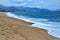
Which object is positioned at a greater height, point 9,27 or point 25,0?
point 25,0

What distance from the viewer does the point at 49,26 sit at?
18.2 ft

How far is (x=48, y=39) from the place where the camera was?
4.29m

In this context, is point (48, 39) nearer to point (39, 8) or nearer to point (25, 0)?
point (39, 8)

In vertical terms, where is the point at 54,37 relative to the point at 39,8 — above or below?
below

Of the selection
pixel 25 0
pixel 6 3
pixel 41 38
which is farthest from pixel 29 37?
pixel 25 0

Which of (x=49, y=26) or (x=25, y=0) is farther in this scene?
(x=25, y=0)

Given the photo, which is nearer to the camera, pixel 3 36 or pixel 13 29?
pixel 3 36

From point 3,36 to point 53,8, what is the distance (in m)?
5.52

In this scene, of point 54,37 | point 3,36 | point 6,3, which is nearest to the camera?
point 3,36

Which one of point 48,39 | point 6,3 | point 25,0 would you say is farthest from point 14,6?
point 48,39

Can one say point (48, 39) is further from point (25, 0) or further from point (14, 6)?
point (25, 0)

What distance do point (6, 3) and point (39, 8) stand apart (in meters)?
2.10

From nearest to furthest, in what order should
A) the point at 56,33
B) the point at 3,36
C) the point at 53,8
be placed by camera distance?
the point at 3,36
the point at 56,33
the point at 53,8

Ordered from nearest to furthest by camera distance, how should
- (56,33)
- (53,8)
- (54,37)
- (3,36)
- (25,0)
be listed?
(3,36) → (54,37) → (56,33) → (53,8) → (25,0)
